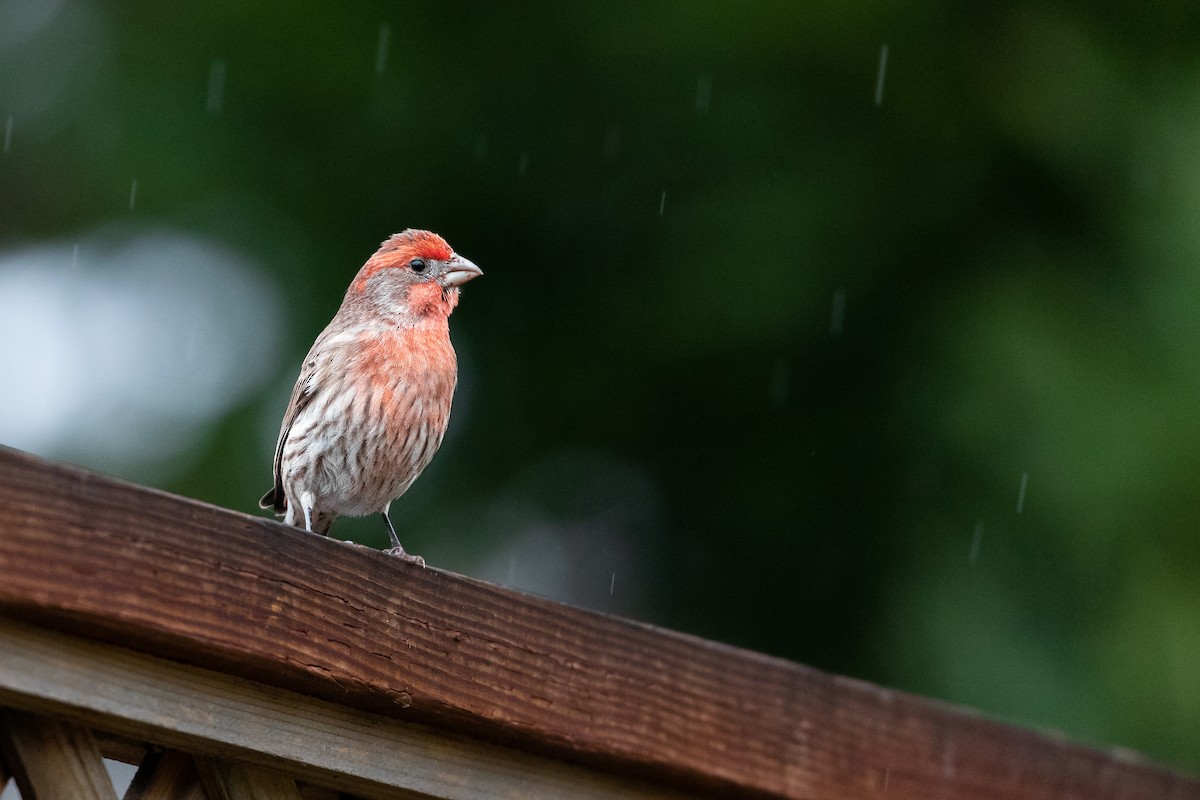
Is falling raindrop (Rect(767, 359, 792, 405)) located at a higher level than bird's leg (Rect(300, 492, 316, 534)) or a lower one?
higher

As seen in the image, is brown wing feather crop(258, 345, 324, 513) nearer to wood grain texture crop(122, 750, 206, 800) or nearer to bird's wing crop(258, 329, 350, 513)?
bird's wing crop(258, 329, 350, 513)

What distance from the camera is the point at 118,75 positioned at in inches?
210

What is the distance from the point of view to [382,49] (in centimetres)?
533

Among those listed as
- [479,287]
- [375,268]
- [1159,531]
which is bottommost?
[1159,531]

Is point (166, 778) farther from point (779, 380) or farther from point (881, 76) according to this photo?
point (881, 76)

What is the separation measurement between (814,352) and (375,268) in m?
2.04

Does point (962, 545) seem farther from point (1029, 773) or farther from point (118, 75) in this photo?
point (118, 75)

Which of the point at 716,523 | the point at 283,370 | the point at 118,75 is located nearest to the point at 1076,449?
the point at 716,523

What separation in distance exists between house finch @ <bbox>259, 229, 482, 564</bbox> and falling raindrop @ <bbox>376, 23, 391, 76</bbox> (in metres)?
1.37

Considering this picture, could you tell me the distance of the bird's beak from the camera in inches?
160

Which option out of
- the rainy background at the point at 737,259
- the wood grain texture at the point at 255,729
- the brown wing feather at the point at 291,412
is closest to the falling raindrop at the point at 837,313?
the rainy background at the point at 737,259

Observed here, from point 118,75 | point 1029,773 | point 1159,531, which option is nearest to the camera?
point 1029,773

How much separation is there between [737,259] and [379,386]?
1958 millimetres

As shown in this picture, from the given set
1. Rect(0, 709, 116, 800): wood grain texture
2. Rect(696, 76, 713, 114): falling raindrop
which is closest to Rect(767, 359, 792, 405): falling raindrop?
Rect(696, 76, 713, 114): falling raindrop
